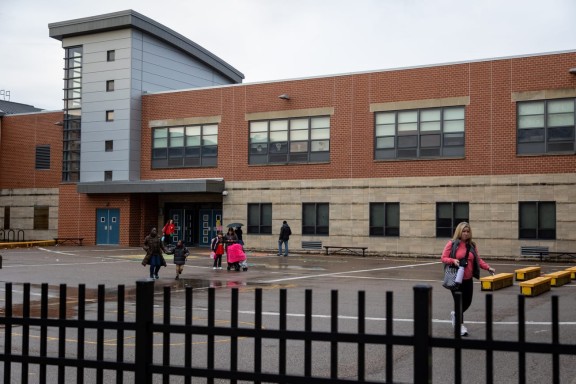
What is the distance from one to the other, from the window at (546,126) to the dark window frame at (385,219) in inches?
265

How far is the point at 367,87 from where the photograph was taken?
3534 cm

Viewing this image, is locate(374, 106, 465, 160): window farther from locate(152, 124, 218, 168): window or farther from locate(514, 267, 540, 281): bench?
locate(514, 267, 540, 281): bench

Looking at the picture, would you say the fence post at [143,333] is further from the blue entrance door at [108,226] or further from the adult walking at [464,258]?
the blue entrance door at [108,226]

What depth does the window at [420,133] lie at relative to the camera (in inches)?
1309

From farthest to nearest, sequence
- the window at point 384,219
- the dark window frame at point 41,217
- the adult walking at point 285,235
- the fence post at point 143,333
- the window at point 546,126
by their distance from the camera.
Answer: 1. the dark window frame at point 41,217
2. the window at point 384,219
3. the adult walking at point 285,235
4. the window at point 546,126
5. the fence post at point 143,333

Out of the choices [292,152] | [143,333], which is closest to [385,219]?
[292,152]

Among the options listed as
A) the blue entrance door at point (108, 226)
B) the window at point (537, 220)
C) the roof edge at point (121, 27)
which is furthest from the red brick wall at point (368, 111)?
the roof edge at point (121, 27)

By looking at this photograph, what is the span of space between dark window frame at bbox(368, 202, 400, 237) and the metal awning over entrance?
9335 millimetres

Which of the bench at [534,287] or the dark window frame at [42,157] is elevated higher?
the dark window frame at [42,157]

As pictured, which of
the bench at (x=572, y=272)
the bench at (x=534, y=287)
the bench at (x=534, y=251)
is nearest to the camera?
the bench at (x=534, y=287)

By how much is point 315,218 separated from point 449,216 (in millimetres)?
7309

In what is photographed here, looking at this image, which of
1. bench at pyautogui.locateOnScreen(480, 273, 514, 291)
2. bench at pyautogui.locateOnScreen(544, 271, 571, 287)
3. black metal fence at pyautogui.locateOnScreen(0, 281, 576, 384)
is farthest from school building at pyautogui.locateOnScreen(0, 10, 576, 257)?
black metal fence at pyautogui.locateOnScreen(0, 281, 576, 384)

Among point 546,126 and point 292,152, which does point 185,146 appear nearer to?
point 292,152

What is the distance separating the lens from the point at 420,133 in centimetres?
3416
